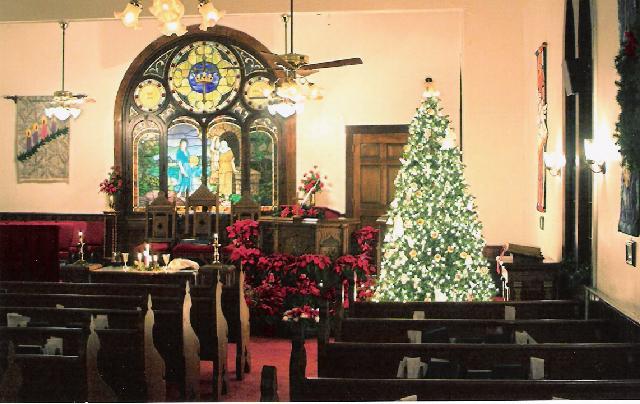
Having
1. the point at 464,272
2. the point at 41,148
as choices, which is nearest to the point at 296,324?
the point at 464,272

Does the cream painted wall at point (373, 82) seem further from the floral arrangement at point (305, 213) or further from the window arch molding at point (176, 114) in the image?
the floral arrangement at point (305, 213)

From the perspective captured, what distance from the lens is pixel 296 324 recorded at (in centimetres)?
855

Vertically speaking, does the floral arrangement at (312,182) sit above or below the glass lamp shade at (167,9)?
below

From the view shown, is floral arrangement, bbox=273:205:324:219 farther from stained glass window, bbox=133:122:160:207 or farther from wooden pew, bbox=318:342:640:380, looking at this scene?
wooden pew, bbox=318:342:640:380

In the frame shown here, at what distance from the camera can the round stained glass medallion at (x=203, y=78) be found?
14406mm

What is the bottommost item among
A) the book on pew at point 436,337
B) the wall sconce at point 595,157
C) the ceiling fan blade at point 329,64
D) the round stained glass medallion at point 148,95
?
the book on pew at point 436,337

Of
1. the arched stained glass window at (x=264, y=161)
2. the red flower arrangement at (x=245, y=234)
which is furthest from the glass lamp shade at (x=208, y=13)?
the arched stained glass window at (x=264, y=161)

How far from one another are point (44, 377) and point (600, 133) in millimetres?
4474

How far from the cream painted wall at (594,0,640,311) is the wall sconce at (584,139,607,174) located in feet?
0.26

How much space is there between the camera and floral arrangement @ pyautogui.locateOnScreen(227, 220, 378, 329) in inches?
353

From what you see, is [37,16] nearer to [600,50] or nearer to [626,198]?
[600,50]

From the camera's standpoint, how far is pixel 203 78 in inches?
568

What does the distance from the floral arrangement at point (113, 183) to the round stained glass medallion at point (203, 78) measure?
1609 millimetres

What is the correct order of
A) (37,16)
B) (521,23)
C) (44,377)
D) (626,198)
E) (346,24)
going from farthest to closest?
1. (346,24)
2. (521,23)
3. (37,16)
4. (626,198)
5. (44,377)
